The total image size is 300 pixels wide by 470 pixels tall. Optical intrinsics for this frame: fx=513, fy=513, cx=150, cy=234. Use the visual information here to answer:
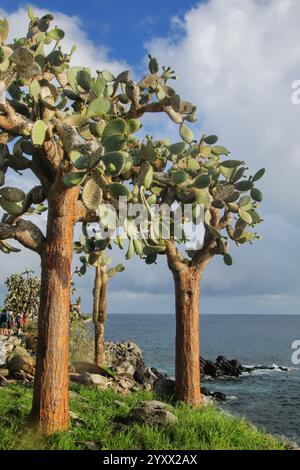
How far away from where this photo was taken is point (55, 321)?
26.2 ft

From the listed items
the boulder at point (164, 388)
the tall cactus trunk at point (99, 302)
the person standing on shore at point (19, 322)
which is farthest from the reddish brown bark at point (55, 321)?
the person standing on shore at point (19, 322)

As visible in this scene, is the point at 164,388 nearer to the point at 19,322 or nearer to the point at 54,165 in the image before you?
the point at 54,165

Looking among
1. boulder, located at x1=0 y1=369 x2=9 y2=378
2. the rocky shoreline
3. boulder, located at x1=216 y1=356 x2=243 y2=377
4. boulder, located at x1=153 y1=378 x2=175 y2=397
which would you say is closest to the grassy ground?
boulder, located at x1=153 y1=378 x2=175 y2=397

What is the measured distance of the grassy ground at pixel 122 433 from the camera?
24.5 feet

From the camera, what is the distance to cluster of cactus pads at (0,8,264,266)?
7.28m

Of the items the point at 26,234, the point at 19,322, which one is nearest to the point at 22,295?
the point at 19,322

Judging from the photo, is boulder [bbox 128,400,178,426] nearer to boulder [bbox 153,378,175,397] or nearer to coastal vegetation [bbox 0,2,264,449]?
coastal vegetation [bbox 0,2,264,449]

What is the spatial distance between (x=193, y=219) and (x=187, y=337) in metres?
2.63

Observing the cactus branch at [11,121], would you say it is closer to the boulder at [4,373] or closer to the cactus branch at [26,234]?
the cactus branch at [26,234]

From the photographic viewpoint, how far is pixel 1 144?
892 centimetres

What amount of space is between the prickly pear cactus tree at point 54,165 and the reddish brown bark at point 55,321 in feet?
0.05

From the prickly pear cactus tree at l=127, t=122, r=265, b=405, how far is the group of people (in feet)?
49.1
